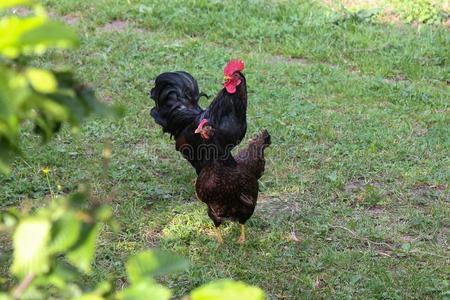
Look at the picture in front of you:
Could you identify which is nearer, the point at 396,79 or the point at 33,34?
the point at 33,34

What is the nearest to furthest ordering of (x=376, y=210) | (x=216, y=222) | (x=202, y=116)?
(x=216, y=222) → (x=376, y=210) → (x=202, y=116)

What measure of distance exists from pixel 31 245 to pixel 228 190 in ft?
12.1

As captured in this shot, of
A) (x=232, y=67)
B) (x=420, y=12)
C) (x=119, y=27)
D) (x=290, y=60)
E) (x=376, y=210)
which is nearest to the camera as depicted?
(x=232, y=67)

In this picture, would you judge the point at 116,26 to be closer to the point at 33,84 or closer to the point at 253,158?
the point at 253,158

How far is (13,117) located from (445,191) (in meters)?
5.10

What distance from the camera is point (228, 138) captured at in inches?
207

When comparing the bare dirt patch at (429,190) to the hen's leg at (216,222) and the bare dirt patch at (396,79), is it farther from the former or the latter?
the bare dirt patch at (396,79)

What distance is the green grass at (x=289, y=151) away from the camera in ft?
15.3

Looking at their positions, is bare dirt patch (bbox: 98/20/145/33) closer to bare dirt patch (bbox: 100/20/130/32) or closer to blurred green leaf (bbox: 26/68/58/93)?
bare dirt patch (bbox: 100/20/130/32)

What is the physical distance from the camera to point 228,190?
4680 millimetres

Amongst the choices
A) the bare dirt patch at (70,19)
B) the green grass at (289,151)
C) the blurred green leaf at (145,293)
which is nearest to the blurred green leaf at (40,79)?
the blurred green leaf at (145,293)

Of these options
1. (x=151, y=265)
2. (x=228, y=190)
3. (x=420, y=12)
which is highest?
(x=151, y=265)

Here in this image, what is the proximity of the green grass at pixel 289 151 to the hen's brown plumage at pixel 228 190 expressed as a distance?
235 millimetres

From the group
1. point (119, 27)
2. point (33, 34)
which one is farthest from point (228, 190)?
point (119, 27)
